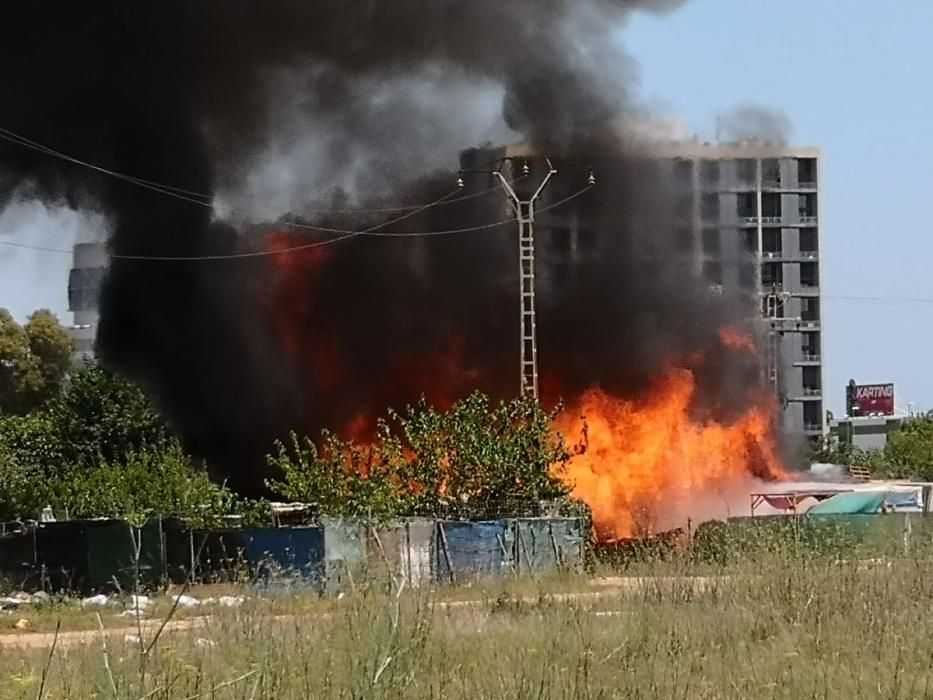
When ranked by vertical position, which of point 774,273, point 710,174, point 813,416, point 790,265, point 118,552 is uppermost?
point 790,265

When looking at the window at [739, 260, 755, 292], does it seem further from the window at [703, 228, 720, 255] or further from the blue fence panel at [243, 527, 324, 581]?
the blue fence panel at [243, 527, 324, 581]

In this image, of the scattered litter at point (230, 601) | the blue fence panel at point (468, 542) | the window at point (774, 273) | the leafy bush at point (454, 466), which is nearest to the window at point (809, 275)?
the window at point (774, 273)

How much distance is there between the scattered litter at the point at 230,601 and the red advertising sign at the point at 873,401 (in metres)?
116

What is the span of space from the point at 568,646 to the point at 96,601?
17.8 m

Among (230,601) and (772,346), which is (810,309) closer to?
(772,346)

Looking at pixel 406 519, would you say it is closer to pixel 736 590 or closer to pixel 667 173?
pixel 736 590

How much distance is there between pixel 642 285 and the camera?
45.1 meters

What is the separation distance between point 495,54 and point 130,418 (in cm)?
2360

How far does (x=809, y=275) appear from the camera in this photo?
97.1 m

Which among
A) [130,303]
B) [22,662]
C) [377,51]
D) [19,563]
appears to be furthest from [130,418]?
[22,662]

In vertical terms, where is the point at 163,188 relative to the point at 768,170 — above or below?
below

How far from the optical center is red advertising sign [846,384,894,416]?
125562 mm

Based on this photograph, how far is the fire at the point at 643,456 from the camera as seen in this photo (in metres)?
43.0

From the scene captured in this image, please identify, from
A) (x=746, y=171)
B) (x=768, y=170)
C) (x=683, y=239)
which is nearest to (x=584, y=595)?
(x=683, y=239)
